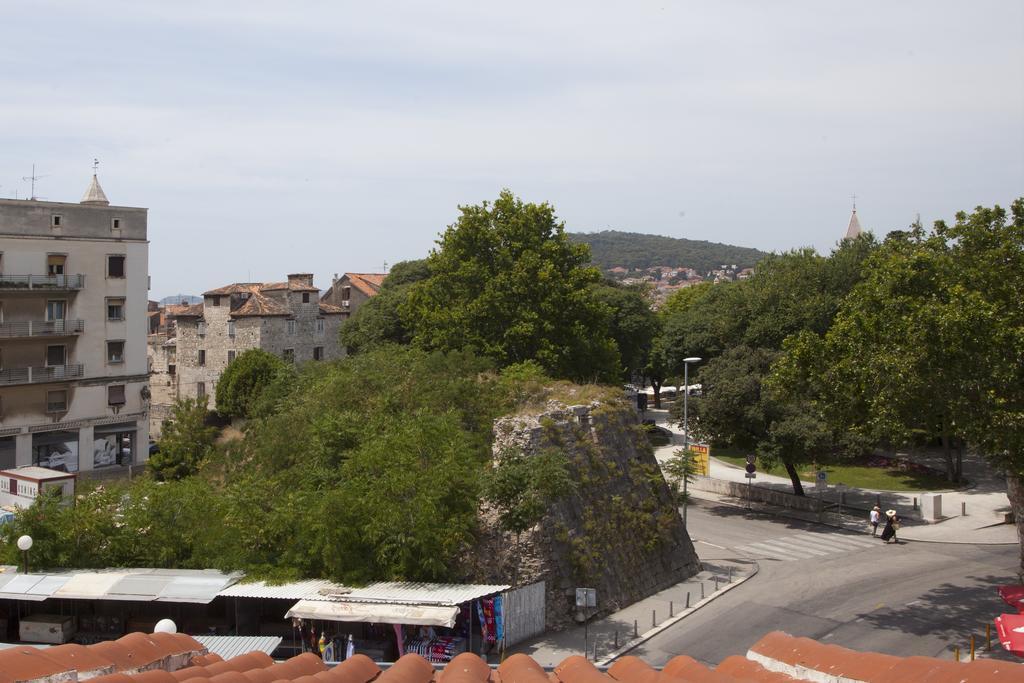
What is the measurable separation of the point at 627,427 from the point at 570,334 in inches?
415

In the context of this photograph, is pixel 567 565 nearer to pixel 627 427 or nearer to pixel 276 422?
pixel 627 427

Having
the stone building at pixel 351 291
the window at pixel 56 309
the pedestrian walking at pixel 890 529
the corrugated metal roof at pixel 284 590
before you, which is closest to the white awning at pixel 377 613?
the corrugated metal roof at pixel 284 590

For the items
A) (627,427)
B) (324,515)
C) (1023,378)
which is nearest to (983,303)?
(1023,378)

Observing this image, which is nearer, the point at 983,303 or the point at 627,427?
the point at 983,303

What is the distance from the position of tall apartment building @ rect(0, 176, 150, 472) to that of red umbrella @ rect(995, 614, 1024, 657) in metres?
40.2

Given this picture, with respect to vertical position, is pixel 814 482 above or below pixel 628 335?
below

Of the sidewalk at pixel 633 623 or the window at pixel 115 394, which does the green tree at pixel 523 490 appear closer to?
the sidewalk at pixel 633 623

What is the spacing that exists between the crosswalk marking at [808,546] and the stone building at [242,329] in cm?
3623

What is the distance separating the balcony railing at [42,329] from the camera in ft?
136

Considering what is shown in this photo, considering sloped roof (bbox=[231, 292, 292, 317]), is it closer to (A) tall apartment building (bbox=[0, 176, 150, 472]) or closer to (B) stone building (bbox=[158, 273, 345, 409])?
(B) stone building (bbox=[158, 273, 345, 409])

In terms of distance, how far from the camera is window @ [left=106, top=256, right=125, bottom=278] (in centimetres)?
4538

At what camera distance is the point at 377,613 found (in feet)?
64.2

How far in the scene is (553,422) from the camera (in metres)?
25.6

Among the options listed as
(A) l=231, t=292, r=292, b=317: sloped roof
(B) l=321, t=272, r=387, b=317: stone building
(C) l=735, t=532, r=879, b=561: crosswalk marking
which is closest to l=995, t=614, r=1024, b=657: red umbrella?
(C) l=735, t=532, r=879, b=561: crosswalk marking
